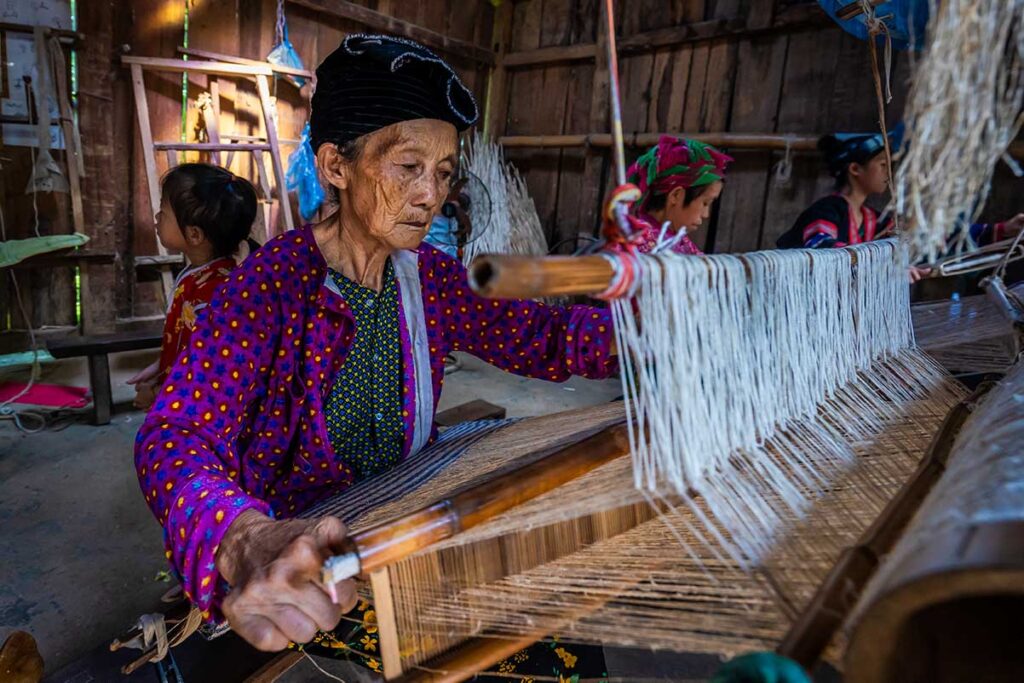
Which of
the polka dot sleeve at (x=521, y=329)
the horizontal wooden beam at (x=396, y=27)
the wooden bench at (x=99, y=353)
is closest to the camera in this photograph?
the polka dot sleeve at (x=521, y=329)

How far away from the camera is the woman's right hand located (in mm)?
690

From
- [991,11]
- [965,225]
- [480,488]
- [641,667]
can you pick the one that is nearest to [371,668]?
[641,667]

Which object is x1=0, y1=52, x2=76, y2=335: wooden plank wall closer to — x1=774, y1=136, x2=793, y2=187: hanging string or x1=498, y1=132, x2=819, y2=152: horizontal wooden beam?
x1=498, y1=132, x2=819, y2=152: horizontal wooden beam

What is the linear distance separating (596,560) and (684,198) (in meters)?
2.40

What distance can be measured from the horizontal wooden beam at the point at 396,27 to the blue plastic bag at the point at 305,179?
1.04 meters

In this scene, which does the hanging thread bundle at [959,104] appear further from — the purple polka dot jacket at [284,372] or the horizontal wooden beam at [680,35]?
the horizontal wooden beam at [680,35]

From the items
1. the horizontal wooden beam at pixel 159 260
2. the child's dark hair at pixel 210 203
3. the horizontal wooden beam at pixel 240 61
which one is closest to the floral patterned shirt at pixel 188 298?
the child's dark hair at pixel 210 203

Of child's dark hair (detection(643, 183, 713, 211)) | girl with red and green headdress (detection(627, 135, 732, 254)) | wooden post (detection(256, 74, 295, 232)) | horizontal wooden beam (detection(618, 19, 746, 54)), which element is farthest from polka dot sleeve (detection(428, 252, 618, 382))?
horizontal wooden beam (detection(618, 19, 746, 54))

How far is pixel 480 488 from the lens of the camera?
72 centimetres

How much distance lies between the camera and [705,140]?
464cm

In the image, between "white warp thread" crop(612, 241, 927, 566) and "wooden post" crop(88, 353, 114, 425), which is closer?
"white warp thread" crop(612, 241, 927, 566)

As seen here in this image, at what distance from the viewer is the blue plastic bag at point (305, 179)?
184 inches

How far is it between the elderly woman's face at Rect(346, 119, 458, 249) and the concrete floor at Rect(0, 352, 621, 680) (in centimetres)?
160

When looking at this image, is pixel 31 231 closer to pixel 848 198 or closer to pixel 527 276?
pixel 527 276
